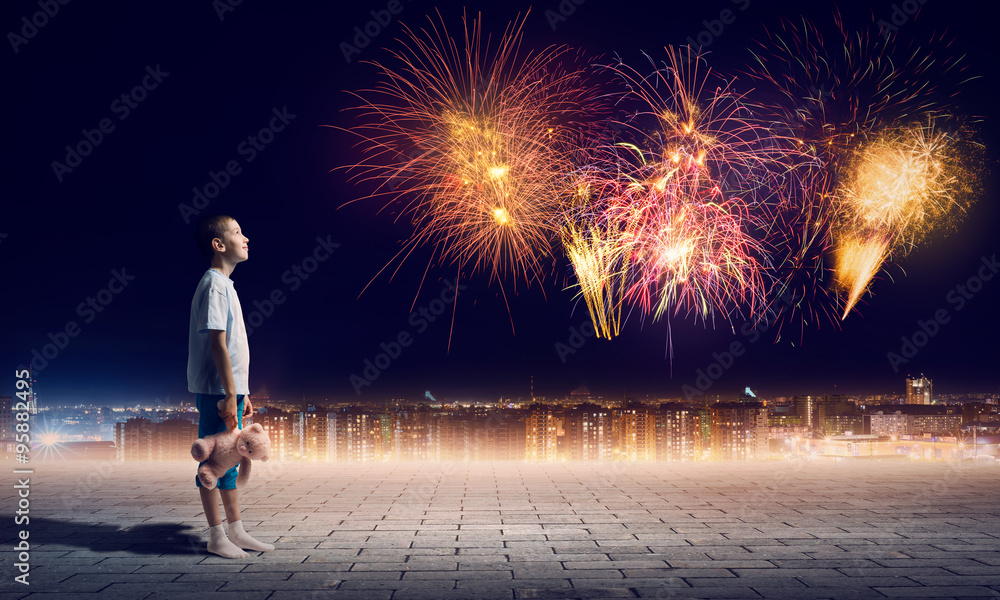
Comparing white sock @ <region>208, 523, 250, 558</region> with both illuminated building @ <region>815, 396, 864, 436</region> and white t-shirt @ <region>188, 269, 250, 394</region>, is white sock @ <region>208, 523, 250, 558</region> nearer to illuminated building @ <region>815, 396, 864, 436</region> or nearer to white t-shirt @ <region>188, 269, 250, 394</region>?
white t-shirt @ <region>188, 269, 250, 394</region>

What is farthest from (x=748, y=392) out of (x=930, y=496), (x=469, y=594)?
(x=469, y=594)

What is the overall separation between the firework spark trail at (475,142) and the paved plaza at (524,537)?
366cm

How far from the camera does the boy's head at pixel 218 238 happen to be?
3.88 metres

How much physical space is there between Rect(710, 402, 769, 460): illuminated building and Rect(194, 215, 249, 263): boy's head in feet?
23.6

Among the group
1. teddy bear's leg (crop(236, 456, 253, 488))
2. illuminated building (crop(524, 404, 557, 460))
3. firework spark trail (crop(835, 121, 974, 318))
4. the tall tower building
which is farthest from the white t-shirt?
the tall tower building

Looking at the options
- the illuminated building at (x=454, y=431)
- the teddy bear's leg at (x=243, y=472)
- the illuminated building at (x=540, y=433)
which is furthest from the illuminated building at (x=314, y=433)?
the teddy bear's leg at (x=243, y=472)

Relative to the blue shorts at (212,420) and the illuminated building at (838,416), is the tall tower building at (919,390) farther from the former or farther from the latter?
the blue shorts at (212,420)

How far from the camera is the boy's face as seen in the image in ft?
12.8

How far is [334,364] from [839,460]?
1239cm

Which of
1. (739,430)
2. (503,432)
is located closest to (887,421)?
(739,430)

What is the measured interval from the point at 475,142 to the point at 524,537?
6.00 meters

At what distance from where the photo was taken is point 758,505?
4.92 meters

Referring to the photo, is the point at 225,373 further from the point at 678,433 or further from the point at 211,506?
→ the point at 678,433

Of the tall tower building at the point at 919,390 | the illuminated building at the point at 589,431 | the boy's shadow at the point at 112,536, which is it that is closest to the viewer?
the boy's shadow at the point at 112,536
